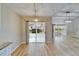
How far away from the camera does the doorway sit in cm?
320

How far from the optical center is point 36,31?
316cm

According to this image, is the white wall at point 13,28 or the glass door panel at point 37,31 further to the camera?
the glass door panel at point 37,31

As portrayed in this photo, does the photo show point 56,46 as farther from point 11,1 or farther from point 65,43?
point 11,1

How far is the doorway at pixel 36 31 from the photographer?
3.20 m

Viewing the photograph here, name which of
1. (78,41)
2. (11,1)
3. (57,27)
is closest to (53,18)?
(57,27)

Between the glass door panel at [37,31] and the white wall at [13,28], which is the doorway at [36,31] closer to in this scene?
the glass door panel at [37,31]

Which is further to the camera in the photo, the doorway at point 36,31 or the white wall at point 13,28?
the doorway at point 36,31

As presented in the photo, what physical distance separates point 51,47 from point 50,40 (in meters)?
0.19

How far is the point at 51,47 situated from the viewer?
10.6 ft

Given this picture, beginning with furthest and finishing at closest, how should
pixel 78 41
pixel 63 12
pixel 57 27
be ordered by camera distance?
pixel 63 12, pixel 57 27, pixel 78 41

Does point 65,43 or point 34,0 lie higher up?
point 34,0

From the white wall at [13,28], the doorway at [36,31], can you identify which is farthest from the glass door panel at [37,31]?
the white wall at [13,28]

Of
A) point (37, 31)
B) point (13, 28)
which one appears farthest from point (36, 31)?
point (13, 28)

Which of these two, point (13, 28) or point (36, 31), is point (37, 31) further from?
point (13, 28)
